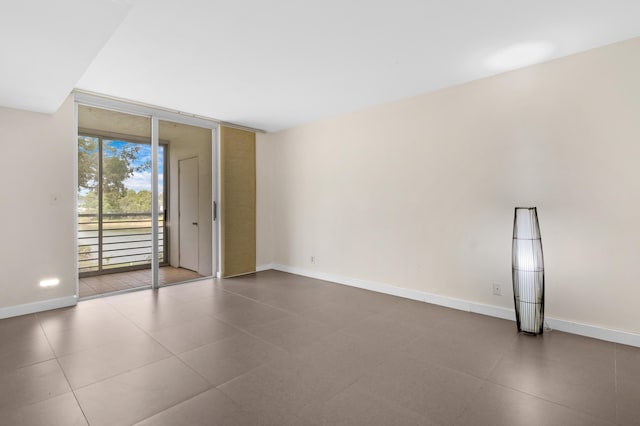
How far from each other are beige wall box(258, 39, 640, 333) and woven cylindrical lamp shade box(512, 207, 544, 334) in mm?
269

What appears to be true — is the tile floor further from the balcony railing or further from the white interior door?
the white interior door

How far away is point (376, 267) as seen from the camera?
15.3 feet

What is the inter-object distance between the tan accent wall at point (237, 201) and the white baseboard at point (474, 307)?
0.98 m

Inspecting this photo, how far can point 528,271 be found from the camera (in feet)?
10.0

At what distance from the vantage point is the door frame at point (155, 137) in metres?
4.00

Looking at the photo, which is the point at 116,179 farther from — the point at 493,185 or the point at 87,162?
the point at 493,185

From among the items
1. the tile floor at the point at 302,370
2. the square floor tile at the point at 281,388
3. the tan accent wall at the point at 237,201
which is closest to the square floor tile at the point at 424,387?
the tile floor at the point at 302,370

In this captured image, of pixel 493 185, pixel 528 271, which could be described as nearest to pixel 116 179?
pixel 493 185

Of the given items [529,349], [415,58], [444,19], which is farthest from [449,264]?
[444,19]

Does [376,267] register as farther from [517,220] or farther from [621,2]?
[621,2]

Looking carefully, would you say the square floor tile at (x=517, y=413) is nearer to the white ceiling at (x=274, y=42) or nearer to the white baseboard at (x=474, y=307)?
the white baseboard at (x=474, y=307)

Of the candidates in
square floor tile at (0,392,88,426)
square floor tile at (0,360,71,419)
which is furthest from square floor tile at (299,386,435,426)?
square floor tile at (0,360,71,419)

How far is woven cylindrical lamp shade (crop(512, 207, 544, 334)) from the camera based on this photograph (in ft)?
9.95

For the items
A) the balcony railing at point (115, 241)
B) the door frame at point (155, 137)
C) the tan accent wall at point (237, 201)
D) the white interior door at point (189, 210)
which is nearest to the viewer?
the door frame at point (155, 137)
